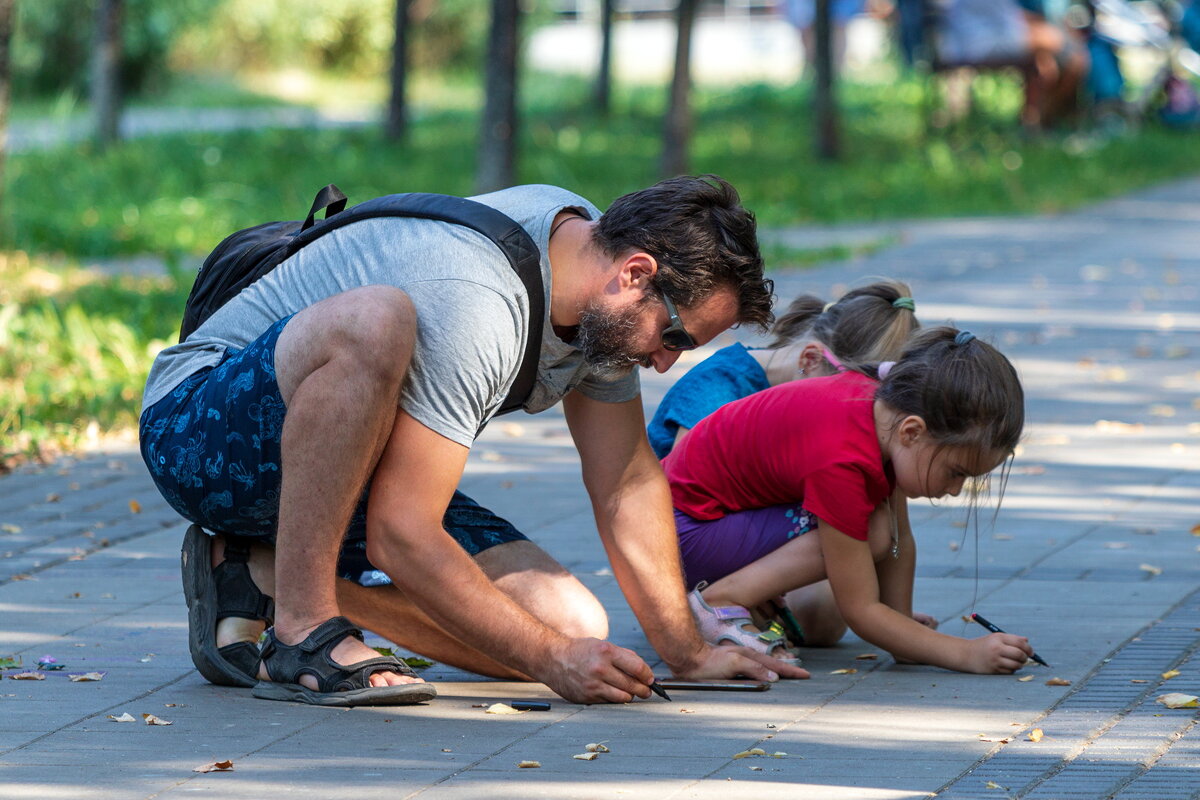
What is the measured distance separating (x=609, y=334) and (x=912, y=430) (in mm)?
712

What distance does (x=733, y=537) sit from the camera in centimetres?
400

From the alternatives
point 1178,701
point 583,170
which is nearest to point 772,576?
point 1178,701

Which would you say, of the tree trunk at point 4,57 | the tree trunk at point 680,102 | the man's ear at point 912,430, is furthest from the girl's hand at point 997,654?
the tree trunk at point 680,102

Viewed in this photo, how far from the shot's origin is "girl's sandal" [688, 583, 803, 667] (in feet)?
12.5

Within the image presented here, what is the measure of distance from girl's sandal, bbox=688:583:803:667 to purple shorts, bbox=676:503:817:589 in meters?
0.14

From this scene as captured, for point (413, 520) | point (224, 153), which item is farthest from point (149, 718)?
point (224, 153)

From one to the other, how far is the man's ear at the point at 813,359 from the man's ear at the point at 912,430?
2.08ft

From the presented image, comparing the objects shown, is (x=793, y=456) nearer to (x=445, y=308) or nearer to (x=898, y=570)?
(x=898, y=570)

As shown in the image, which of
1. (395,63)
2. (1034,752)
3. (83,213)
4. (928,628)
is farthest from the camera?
(395,63)

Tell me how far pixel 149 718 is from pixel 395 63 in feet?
52.7

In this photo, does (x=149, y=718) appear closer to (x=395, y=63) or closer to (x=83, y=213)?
(x=83, y=213)

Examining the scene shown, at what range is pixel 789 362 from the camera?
4496 millimetres

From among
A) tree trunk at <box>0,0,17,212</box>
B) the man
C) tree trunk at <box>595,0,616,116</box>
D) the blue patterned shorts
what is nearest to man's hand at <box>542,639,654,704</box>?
the man

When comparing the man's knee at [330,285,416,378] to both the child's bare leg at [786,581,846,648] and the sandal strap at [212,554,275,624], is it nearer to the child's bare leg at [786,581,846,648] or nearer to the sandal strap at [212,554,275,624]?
the sandal strap at [212,554,275,624]
